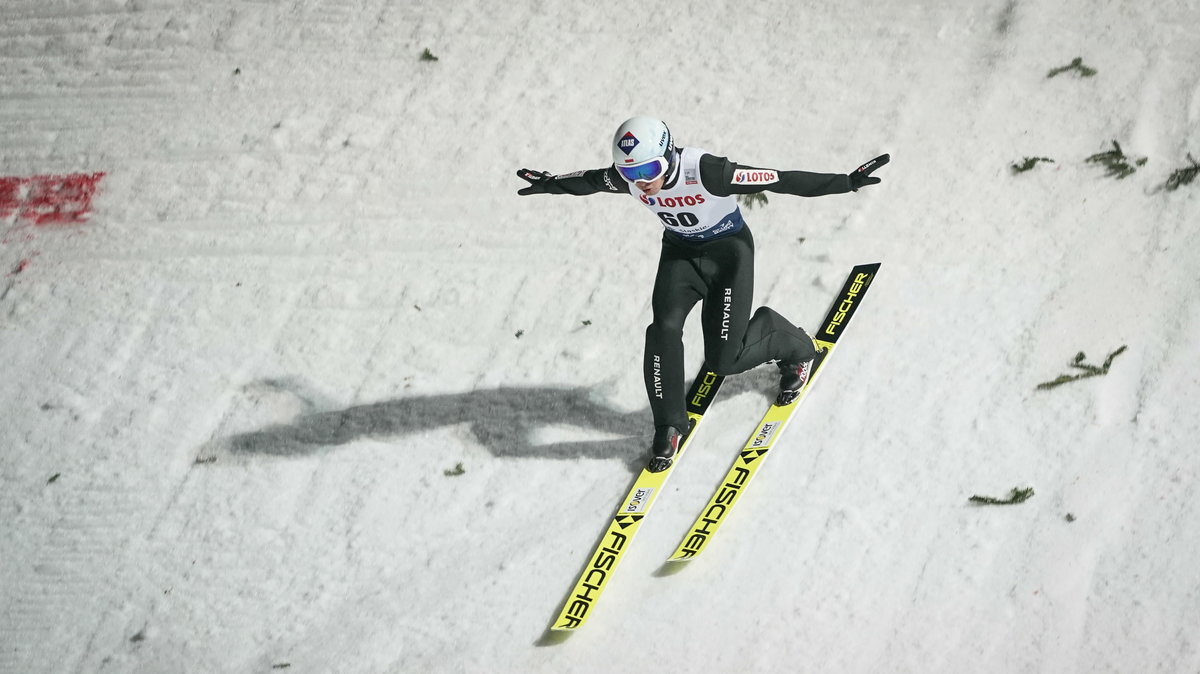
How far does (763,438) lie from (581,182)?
200 cm

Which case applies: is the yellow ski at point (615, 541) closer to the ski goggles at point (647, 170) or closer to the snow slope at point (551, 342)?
the snow slope at point (551, 342)

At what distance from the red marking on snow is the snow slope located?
124 mm

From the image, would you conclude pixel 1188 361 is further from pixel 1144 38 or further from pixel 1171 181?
pixel 1144 38

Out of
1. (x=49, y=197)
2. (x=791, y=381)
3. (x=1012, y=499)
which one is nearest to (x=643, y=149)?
(x=791, y=381)

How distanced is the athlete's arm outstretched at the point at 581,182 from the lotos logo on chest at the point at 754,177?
0.65m

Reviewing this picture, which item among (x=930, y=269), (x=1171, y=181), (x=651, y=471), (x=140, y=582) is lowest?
(x=140, y=582)

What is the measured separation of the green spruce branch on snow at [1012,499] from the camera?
654 centimetres

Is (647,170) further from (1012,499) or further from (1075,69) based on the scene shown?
(1075,69)

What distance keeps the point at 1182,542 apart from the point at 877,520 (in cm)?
172

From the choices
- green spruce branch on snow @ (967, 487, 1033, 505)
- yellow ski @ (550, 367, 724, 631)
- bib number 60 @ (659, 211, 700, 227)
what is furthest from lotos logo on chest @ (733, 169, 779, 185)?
green spruce branch on snow @ (967, 487, 1033, 505)

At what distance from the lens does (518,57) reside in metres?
9.49

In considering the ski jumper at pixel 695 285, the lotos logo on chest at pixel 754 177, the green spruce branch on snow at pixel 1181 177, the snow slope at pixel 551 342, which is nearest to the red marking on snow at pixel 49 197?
the snow slope at pixel 551 342

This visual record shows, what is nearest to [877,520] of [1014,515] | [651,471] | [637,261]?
[1014,515]

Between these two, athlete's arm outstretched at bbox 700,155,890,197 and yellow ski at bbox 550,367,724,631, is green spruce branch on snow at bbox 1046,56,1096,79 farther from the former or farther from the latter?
yellow ski at bbox 550,367,724,631
